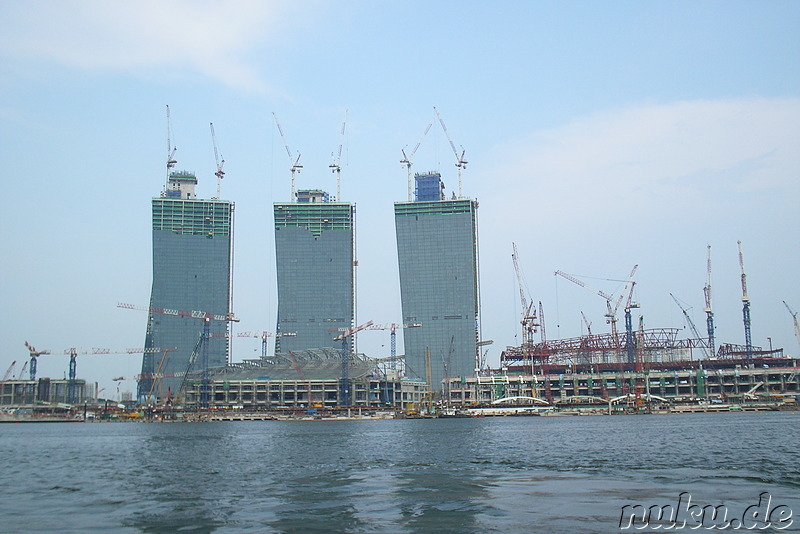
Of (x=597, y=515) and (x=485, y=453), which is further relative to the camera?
→ (x=485, y=453)

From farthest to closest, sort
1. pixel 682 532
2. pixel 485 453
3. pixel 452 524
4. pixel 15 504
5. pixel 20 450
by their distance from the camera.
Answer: pixel 20 450 → pixel 485 453 → pixel 15 504 → pixel 452 524 → pixel 682 532

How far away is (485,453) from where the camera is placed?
83375mm

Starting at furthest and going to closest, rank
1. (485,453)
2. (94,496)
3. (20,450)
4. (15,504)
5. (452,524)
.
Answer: (20,450)
(485,453)
(94,496)
(15,504)
(452,524)

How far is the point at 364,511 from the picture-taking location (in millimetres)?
43062

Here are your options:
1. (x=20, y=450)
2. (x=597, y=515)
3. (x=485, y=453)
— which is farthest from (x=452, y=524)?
(x=20, y=450)

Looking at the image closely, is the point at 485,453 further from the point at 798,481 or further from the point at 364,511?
the point at 364,511

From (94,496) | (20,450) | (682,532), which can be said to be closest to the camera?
(682,532)

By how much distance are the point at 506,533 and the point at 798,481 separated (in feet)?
83.5

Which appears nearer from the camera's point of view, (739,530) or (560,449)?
(739,530)

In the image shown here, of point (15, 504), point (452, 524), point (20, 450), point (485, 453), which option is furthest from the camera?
point (20, 450)

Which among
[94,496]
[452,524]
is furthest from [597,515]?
[94,496]

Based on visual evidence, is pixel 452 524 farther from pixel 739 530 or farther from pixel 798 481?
pixel 798 481

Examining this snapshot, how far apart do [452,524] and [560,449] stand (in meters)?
50.0

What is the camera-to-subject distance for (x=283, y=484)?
2238 inches
